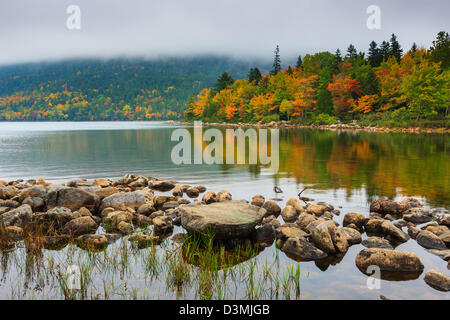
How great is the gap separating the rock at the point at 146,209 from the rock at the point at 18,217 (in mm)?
2949

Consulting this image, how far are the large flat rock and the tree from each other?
226 feet

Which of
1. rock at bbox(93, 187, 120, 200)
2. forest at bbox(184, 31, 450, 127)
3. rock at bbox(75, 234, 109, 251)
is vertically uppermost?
forest at bbox(184, 31, 450, 127)

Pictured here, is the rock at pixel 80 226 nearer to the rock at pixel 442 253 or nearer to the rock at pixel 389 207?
the rock at pixel 442 253

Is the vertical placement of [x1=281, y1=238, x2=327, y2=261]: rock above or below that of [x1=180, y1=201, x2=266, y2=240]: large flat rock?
below

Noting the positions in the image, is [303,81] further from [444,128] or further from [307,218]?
[307,218]

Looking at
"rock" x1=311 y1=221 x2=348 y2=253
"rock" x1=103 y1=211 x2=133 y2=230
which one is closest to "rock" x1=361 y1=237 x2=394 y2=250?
"rock" x1=311 y1=221 x2=348 y2=253

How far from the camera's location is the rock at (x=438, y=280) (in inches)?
229

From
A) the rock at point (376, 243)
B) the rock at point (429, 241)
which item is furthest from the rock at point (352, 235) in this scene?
the rock at point (429, 241)

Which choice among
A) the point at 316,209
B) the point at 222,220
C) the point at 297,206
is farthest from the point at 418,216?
the point at 222,220

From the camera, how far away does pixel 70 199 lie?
1055 cm

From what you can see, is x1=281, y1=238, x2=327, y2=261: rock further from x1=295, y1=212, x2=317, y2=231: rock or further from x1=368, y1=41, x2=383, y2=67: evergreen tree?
x1=368, y1=41, x2=383, y2=67: evergreen tree

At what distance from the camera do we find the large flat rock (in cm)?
794

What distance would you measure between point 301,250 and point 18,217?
7.25 meters
